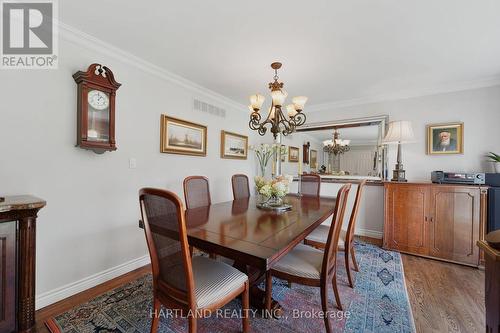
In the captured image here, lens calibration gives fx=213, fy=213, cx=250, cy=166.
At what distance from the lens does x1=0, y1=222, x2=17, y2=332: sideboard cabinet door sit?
1.30 m

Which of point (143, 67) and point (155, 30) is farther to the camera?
point (143, 67)

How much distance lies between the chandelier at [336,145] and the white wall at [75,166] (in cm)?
277

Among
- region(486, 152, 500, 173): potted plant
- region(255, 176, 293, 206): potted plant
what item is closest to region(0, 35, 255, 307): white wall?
region(255, 176, 293, 206): potted plant

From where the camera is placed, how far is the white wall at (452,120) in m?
2.76

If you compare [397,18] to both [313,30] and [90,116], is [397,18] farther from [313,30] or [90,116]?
[90,116]

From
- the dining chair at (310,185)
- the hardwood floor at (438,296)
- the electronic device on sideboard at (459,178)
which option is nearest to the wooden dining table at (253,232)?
the dining chair at (310,185)

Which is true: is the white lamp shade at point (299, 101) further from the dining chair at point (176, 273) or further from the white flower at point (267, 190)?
the dining chair at point (176, 273)

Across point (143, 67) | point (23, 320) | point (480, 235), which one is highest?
point (143, 67)

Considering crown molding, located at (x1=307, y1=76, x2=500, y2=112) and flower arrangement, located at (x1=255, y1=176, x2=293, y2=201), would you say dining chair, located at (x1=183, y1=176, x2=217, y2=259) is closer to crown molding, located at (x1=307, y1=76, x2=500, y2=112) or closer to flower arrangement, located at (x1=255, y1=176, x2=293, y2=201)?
flower arrangement, located at (x1=255, y1=176, x2=293, y2=201)

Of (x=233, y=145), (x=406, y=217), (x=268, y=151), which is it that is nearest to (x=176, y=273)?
(x=268, y=151)

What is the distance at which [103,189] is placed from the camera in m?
2.11

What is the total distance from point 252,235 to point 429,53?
253 cm

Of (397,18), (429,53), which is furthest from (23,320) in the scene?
(429,53)

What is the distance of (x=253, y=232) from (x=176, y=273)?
490mm
